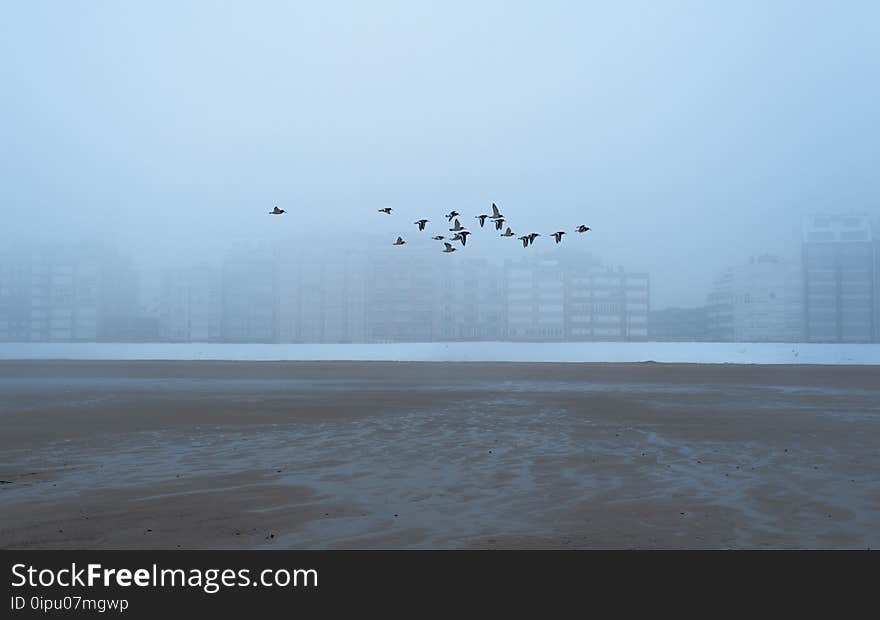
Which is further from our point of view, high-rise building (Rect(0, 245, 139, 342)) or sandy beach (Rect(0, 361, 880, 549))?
high-rise building (Rect(0, 245, 139, 342))

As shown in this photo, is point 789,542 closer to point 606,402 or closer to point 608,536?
point 608,536

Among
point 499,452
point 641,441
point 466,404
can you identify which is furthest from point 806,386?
point 499,452

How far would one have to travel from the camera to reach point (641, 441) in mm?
13781

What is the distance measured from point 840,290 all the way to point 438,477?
700ft

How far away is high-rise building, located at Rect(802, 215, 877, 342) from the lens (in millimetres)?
189750

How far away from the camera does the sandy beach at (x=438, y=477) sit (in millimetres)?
6750

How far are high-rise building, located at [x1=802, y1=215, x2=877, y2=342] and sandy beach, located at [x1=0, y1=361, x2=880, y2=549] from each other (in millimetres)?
194373

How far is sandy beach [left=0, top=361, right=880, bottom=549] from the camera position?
675 centimetres

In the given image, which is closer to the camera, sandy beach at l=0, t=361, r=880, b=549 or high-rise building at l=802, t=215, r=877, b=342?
sandy beach at l=0, t=361, r=880, b=549

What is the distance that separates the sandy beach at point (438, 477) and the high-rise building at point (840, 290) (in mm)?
194373

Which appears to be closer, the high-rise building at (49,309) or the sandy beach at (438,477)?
the sandy beach at (438,477)

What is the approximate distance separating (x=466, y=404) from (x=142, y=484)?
13811 millimetres

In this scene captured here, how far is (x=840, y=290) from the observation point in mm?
191250
